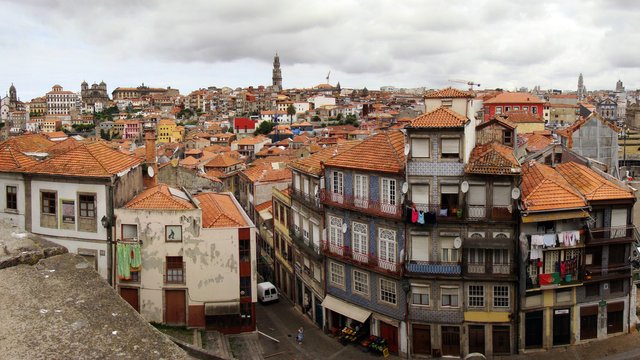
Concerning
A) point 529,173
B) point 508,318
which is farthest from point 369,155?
point 508,318

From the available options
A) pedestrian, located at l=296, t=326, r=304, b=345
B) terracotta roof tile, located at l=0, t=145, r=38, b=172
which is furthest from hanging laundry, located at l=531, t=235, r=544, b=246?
terracotta roof tile, located at l=0, t=145, r=38, b=172

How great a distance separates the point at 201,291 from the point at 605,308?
18.1 metres

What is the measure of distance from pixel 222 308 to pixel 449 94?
14.6 meters

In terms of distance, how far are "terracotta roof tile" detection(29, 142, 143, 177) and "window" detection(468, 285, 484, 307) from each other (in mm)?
16019

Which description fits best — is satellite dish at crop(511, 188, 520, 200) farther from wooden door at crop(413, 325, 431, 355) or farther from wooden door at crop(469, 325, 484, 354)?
wooden door at crop(413, 325, 431, 355)

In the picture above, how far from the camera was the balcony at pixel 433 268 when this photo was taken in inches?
1011

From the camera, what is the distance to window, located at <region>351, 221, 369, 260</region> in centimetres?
2784

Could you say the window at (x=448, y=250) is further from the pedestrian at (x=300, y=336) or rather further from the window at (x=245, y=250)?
the window at (x=245, y=250)

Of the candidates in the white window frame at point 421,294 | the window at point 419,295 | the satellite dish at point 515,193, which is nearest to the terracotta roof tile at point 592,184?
the satellite dish at point 515,193

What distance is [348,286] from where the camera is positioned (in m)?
28.9

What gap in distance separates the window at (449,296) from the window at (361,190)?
5.15 m

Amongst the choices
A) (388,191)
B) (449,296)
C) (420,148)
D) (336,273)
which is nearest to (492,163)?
(420,148)

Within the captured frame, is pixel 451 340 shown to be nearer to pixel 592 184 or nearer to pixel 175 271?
pixel 592 184

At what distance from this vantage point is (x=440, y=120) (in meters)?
25.7
